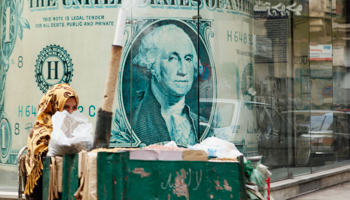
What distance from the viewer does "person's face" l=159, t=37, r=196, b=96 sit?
841 cm

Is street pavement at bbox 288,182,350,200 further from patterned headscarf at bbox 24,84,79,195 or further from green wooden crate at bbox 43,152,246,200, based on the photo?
green wooden crate at bbox 43,152,246,200

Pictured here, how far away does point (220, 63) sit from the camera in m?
8.69

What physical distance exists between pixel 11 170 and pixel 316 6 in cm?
671

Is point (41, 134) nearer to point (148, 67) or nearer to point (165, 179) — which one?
point (165, 179)

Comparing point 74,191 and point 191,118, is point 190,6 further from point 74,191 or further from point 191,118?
point 74,191

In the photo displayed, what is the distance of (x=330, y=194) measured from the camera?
10.9 metres

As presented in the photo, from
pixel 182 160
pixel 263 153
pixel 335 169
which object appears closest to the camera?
pixel 182 160

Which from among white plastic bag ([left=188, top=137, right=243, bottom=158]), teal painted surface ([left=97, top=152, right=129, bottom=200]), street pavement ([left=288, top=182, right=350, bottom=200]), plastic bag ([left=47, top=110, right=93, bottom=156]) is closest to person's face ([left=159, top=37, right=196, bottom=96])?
plastic bag ([left=47, top=110, right=93, bottom=156])

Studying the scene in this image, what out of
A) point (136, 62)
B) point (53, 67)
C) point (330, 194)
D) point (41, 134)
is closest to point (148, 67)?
point (136, 62)

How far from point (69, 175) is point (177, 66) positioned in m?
3.86

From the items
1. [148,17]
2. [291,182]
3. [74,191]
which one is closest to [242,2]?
[148,17]

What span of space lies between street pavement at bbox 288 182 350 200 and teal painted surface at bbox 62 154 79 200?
6249 mm

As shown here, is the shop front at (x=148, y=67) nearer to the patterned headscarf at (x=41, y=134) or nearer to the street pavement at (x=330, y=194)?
the street pavement at (x=330, y=194)

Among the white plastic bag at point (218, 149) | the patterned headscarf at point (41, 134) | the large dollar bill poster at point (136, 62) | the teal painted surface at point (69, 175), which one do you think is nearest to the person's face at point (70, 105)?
the patterned headscarf at point (41, 134)
